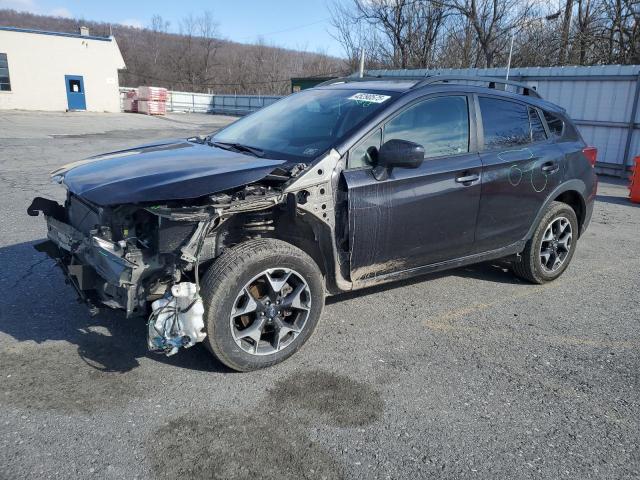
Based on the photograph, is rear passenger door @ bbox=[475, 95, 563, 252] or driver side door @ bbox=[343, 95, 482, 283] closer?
driver side door @ bbox=[343, 95, 482, 283]

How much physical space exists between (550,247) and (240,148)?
3.12m

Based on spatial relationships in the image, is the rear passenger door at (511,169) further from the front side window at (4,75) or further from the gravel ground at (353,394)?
the front side window at (4,75)

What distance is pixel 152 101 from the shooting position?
35.8 m

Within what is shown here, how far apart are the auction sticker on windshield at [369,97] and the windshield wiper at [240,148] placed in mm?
873

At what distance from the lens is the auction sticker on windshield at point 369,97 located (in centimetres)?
387

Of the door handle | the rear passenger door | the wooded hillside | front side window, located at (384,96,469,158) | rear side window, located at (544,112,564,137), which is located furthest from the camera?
the wooded hillside

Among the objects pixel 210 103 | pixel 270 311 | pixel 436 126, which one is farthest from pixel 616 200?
pixel 210 103

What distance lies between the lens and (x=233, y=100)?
4184 centimetres

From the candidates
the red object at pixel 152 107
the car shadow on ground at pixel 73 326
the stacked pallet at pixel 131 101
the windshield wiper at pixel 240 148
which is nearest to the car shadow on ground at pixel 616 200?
the windshield wiper at pixel 240 148

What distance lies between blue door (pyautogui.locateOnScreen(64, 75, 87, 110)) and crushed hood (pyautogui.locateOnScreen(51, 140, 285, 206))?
34.1 metres

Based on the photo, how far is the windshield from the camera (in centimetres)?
369

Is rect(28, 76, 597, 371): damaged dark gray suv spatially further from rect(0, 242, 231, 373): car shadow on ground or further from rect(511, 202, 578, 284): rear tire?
Result: rect(0, 242, 231, 373): car shadow on ground

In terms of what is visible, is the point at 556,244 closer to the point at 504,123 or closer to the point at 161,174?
the point at 504,123

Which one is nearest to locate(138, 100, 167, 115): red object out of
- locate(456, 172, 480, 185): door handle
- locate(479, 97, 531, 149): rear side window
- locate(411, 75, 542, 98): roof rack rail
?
locate(411, 75, 542, 98): roof rack rail
